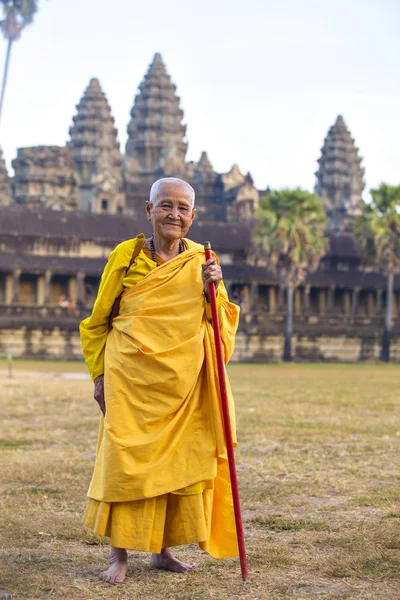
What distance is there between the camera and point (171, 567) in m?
5.45

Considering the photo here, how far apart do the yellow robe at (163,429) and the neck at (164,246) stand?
21 centimetres

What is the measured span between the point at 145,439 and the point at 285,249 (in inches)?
1511

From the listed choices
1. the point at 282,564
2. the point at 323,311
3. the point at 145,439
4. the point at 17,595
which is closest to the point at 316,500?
the point at 282,564

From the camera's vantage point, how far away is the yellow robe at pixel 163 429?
5.26 metres

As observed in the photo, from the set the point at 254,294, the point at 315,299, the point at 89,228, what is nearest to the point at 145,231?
the point at 89,228

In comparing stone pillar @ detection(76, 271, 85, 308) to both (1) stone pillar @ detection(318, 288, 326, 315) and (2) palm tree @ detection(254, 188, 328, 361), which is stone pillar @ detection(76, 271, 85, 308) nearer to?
(2) palm tree @ detection(254, 188, 328, 361)

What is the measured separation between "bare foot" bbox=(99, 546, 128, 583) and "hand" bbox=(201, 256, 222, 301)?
5.05ft

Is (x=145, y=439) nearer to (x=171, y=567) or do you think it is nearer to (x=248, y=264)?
(x=171, y=567)

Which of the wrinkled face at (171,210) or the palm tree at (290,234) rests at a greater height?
the palm tree at (290,234)

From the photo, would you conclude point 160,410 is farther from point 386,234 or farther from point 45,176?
point 45,176

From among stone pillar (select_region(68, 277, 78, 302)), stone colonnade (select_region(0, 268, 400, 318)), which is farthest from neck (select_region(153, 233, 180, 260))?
stone pillar (select_region(68, 277, 78, 302))

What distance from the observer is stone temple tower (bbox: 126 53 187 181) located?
260 ft

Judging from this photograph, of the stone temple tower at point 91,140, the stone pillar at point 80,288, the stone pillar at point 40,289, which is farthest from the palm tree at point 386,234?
the stone temple tower at point 91,140

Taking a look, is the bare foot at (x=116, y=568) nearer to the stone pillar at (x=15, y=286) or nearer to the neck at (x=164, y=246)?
the neck at (x=164, y=246)
